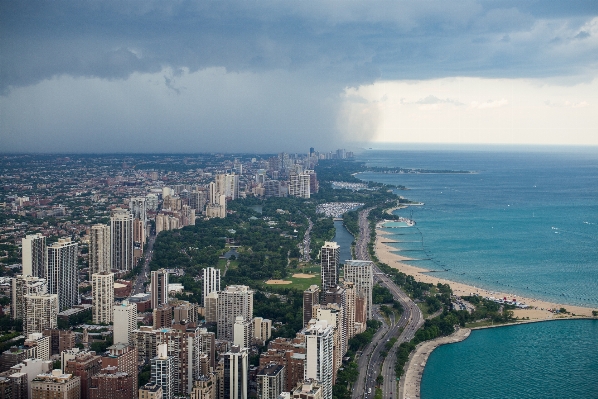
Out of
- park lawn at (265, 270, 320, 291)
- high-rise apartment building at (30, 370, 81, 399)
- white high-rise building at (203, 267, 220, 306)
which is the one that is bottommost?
park lawn at (265, 270, 320, 291)

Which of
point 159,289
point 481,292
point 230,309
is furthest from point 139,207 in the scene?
point 481,292

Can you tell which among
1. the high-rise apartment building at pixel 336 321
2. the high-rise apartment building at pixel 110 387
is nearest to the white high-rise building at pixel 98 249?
the high-rise apartment building at pixel 336 321

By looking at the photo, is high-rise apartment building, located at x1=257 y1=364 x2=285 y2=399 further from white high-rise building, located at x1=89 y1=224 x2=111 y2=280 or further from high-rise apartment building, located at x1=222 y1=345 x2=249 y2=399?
white high-rise building, located at x1=89 y1=224 x2=111 y2=280

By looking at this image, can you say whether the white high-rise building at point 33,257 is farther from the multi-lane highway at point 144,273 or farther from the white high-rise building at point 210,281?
the white high-rise building at point 210,281

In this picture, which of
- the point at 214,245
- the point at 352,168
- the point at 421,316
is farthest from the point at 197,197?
the point at 352,168

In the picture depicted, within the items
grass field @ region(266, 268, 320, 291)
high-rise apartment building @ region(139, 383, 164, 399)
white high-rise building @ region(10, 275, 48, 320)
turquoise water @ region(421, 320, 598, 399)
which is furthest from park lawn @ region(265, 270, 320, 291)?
high-rise apartment building @ region(139, 383, 164, 399)

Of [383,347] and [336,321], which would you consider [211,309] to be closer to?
[336,321]
